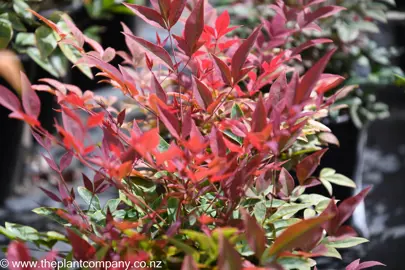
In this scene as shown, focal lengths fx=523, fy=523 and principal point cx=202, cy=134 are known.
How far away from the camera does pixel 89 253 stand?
1.97 feet

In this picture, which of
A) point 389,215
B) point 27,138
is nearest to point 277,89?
point 389,215

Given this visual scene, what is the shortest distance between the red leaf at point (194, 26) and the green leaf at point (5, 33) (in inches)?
21.5

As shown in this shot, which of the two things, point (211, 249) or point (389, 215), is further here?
point (389, 215)

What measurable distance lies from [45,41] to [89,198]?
448 millimetres

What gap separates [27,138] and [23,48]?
1.36 metres

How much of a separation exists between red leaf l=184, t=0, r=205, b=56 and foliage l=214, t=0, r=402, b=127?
83 centimetres

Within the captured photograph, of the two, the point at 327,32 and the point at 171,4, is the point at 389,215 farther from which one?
the point at 171,4

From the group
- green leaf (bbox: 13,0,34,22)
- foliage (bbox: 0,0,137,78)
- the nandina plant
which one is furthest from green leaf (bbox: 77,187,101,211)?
green leaf (bbox: 13,0,34,22)

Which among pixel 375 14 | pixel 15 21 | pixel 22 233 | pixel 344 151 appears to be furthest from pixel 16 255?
pixel 375 14

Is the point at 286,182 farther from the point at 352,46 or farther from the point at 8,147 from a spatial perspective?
the point at 8,147

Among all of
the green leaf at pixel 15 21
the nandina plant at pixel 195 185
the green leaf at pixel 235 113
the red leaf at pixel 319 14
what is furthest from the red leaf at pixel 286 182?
the green leaf at pixel 15 21

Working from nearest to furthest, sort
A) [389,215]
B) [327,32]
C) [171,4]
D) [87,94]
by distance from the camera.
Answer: [171,4]
[87,94]
[327,32]
[389,215]

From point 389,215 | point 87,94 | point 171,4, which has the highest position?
point 171,4

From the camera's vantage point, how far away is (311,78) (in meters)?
0.59
